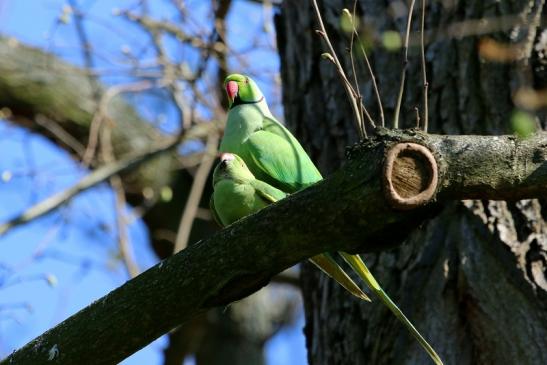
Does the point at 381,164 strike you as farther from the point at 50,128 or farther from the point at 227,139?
A: the point at 50,128

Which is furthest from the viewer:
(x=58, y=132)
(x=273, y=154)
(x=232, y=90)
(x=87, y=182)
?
(x=58, y=132)

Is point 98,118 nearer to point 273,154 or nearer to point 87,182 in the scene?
point 87,182

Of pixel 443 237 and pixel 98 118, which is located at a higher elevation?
pixel 98 118

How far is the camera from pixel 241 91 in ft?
11.4

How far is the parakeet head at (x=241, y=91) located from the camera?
3.45 m

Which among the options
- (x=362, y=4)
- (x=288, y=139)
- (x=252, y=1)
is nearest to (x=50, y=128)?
(x=252, y=1)

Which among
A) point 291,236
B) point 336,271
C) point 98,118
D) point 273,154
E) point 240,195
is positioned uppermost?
point 98,118

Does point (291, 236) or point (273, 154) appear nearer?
point (291, 236)

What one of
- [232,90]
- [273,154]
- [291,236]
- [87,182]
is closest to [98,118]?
[87,182]

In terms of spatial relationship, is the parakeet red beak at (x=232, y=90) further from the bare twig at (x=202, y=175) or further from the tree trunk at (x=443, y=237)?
the bare twig at (x=202, y=175)

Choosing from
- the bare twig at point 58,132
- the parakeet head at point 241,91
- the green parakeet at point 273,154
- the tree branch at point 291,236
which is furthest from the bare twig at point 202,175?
the tree branch at point 291,236

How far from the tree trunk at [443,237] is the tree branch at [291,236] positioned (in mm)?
589

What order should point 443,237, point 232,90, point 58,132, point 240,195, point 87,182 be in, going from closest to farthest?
point 240,195 → point 443,237 → point 232,90 → point 87,182 → point 58,132

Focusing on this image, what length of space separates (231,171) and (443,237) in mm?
883
